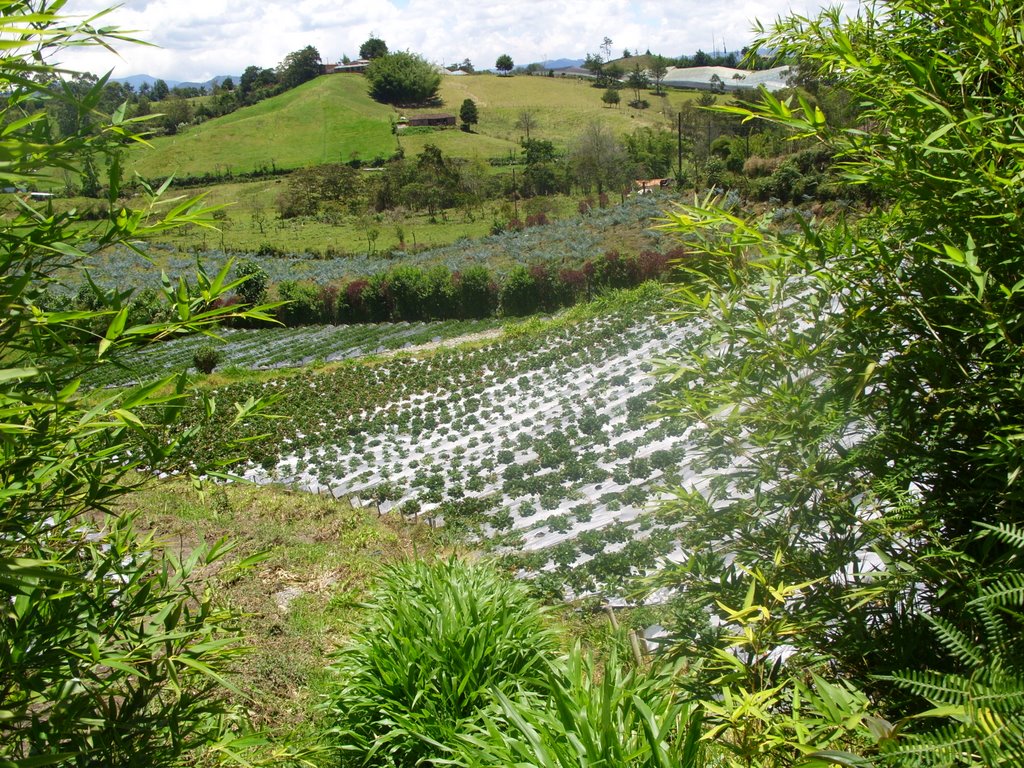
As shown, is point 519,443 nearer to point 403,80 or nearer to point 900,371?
point 900,371

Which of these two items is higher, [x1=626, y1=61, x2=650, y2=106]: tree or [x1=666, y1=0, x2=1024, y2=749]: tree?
[x1=626, y1=61, x2=650, y2=106]: tree

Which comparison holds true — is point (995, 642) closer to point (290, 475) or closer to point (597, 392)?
point (597, 392)

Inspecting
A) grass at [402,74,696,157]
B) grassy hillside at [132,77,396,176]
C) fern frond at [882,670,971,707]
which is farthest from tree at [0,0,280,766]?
grassy hillside at [132,77,396,176]

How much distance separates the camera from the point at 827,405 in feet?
6.04

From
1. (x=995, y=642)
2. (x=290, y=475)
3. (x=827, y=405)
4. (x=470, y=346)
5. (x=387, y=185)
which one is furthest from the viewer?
(x=387, y=185)

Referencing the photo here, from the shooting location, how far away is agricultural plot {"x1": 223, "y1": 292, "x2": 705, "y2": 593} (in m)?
6.34

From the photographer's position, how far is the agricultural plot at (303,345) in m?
19.2

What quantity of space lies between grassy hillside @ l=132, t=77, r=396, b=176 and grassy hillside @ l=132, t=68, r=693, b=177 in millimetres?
82

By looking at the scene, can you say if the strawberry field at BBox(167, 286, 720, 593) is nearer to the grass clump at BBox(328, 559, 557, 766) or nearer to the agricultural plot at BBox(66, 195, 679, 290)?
the grass clump at BBox(328, 559, 557, 766)

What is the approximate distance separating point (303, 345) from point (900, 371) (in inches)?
820

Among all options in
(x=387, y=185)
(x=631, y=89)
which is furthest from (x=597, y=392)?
(x=631, y=89)

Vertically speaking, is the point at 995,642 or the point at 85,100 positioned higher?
the point at 85,100

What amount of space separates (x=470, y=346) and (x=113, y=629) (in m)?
14.9

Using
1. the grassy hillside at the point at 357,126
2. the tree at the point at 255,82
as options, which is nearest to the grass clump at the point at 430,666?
the grassy hillside at the point at 357,126
